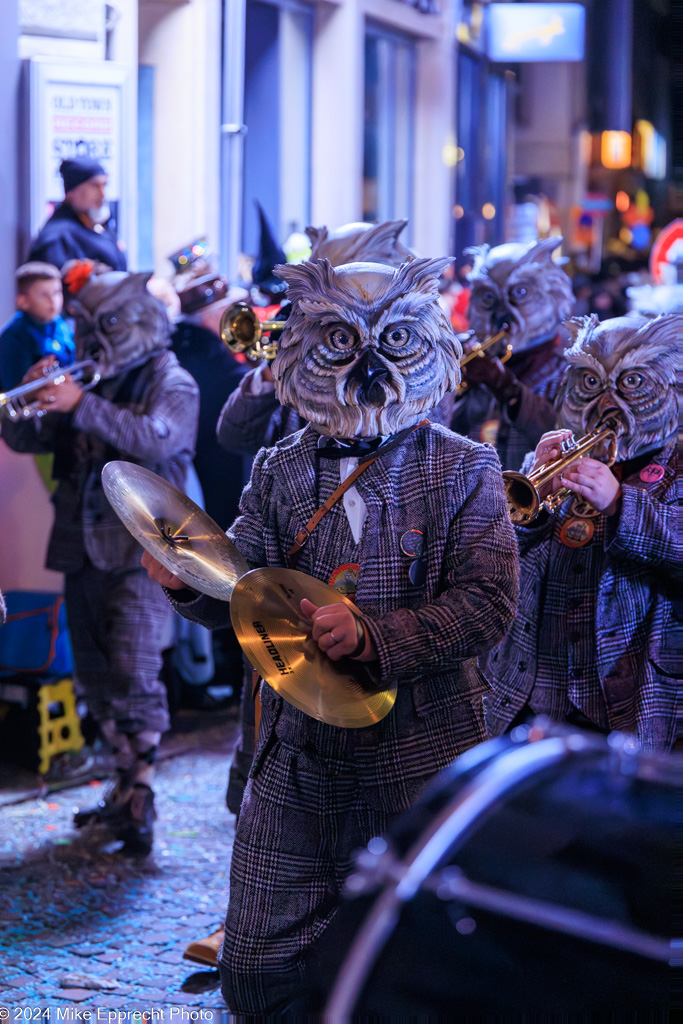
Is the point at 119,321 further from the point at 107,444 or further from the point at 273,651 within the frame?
the point at 273,651

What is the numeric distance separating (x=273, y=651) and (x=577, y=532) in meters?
1.28

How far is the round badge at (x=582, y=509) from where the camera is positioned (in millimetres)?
3580

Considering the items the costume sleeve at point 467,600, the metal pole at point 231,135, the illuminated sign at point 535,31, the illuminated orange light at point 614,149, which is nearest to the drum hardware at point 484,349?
the costume sleeve at point 467,600

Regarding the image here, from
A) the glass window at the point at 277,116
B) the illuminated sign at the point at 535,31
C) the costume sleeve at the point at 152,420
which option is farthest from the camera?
the illuminated sign at the point at 535,31

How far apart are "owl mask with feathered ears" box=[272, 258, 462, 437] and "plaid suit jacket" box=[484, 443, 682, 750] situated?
816 millimetres

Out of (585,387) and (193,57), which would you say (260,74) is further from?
(585,387)

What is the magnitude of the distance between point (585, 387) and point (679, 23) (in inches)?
39.3

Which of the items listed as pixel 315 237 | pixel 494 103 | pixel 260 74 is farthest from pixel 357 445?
pixel 494 103

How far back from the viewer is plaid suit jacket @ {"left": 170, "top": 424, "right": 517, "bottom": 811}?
2648mm

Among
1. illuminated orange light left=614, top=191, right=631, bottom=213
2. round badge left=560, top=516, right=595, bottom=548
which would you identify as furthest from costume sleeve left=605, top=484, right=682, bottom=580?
illuminated orange light left=614, top=191, right=631, bottom=213

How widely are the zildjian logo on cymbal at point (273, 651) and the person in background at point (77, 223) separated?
415cm

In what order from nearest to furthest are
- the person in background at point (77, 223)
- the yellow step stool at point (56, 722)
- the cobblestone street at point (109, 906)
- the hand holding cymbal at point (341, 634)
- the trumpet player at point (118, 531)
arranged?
the hand holding cymbal at point (341, 634), the cobblestone street at point (109, 906), the trumpet player at point (118, 531), the yellow step stool at point (56, 722), the person in background at point (77, 223)

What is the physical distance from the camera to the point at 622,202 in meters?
36.1

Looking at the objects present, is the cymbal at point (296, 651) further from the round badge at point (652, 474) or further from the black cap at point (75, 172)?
the black cap at point (75, 172)
